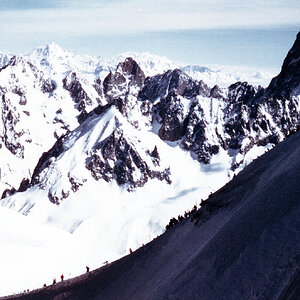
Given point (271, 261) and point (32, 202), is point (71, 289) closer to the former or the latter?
point (271, 261)

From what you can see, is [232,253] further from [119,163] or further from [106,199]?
[119,163]

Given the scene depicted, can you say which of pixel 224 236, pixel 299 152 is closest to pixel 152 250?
pixel 224 236

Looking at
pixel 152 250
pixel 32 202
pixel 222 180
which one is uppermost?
pixel 32 202

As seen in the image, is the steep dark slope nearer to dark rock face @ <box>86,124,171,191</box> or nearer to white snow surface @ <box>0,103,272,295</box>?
white snow surface @ <box>0,103,272,295</box>

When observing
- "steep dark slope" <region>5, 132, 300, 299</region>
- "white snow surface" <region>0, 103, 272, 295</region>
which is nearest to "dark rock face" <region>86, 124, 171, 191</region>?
"white snow surface" <region>0, 103, 272, 295</region>

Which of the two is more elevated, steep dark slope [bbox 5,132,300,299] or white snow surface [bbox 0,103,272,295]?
white snow surface [bbox 0,103,272,295]

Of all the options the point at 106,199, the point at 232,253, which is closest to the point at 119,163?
the point at 106,199
